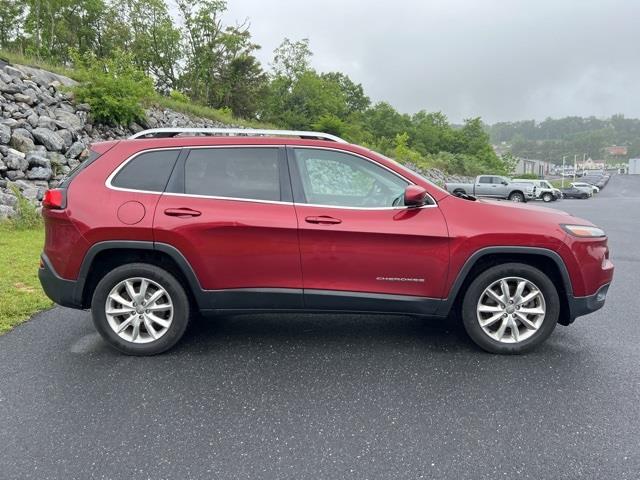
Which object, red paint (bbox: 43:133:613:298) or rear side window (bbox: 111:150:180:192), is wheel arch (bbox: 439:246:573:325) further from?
rear side window (bbox: 111:150:180:192)

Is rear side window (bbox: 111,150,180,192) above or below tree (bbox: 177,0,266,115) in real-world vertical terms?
below

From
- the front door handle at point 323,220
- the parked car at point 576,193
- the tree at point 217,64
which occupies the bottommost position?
the parked car at point 576,193

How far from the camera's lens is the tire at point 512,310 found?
362cm

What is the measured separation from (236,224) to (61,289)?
4.97 ft

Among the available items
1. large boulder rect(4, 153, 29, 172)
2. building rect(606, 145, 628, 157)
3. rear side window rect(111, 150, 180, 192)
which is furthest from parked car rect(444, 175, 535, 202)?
building rect(606, 145, 628, 157)

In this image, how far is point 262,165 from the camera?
12.2 ft

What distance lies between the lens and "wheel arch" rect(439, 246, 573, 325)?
3553 mm

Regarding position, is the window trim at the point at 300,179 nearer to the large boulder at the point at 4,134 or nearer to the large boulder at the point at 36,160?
the large boulder at the point at 36,160

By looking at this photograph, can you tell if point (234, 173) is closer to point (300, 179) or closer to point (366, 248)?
point (300, 179)

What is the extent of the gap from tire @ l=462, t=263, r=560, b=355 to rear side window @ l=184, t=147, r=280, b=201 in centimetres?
177

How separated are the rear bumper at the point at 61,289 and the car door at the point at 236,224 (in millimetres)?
826

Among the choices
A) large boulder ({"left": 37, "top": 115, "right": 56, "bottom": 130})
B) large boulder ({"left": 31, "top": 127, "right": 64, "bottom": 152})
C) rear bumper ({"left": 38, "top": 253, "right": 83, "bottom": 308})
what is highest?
large boulder ({"left": 37, "top": 115, "right": 56, "bottom": 130})

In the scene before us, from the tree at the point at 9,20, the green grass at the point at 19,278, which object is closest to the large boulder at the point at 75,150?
the green grass at the point at 19,278

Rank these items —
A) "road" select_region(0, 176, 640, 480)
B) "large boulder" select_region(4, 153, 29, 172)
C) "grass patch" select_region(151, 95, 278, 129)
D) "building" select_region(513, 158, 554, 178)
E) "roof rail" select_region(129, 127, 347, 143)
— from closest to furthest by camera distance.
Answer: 1. "road" select_region(0, 176, 640, 480)
2. "roof rail" select_region(129, 127, 347, 143)
3. "large boulder" select_region(4, 153, 29, 172)
4. "grass patch" select_region(151, 95, 278, 129)
5. "building" select_region(513, 158, 554, 178)
